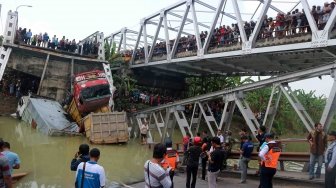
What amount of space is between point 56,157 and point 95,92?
625 centimetres

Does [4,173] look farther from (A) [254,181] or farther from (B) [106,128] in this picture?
(B) [106,128]

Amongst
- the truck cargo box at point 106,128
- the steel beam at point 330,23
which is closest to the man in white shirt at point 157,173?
the steel beam at point 330,23

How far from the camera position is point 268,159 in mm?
7441

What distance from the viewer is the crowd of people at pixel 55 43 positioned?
25.3 meters

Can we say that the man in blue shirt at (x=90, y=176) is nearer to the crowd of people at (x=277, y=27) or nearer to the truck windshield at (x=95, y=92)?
the crowd of people at (x=277, y=27)

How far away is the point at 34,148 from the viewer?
15.2m

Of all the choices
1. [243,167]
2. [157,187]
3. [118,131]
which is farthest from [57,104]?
[157,187]

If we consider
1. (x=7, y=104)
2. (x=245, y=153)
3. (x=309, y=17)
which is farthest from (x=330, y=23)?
(x=7, y=104)

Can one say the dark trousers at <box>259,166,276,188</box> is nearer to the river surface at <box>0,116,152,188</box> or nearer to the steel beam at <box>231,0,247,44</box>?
the river surface at <box>0,116,152,188</box>

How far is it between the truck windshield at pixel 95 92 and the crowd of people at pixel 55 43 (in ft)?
25.6

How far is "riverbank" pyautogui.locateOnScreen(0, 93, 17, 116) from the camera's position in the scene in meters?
24.2

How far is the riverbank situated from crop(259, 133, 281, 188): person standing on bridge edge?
2030 cm

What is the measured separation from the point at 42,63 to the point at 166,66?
8.78 m

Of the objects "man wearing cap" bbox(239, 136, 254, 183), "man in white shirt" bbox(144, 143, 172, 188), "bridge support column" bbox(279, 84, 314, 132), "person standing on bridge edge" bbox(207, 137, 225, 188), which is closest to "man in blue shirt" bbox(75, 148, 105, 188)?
"man in white shirt" bbox(144, 143, 172, 188)
